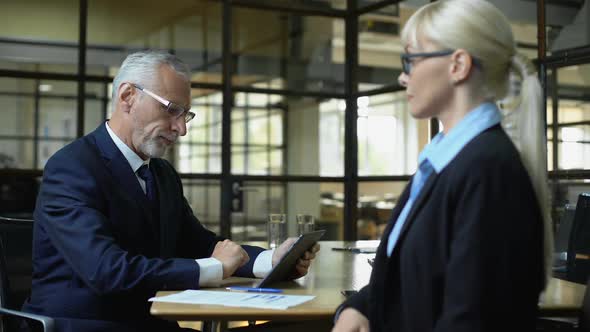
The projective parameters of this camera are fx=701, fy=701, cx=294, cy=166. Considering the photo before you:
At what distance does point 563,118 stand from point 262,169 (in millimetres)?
2418

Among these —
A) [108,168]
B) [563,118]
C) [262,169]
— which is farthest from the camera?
[262,169]

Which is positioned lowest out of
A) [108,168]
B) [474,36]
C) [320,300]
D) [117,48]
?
[320,300]

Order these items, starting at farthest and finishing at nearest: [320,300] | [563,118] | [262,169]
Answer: [262,169]
[563,118]
[320,300]

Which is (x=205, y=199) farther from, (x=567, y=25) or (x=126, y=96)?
(x=126, y=96)

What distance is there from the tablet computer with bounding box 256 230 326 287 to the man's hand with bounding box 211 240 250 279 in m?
0.09

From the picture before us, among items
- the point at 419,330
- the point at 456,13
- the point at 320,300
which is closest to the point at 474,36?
the point at 456,13

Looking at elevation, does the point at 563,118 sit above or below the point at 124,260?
above

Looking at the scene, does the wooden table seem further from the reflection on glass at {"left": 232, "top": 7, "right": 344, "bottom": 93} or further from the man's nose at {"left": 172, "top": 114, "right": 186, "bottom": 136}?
the reflection on glass at {"left": 232, "top": 7, "right": 344, "bottom": 93}

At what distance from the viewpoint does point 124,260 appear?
68.5 inches

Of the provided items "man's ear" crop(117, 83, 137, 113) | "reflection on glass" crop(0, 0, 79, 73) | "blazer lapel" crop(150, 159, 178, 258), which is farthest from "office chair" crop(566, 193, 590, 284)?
"reflection on glass" crop(0, 0, 79, 73)

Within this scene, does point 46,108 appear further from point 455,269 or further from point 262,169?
point 455,269

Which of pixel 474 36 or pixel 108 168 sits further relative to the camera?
pixel 108 168

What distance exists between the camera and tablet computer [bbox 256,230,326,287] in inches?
72.6

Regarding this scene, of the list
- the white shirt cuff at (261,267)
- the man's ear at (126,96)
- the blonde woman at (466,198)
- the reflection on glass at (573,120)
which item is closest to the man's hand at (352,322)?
the blonde woman at (466,198)
